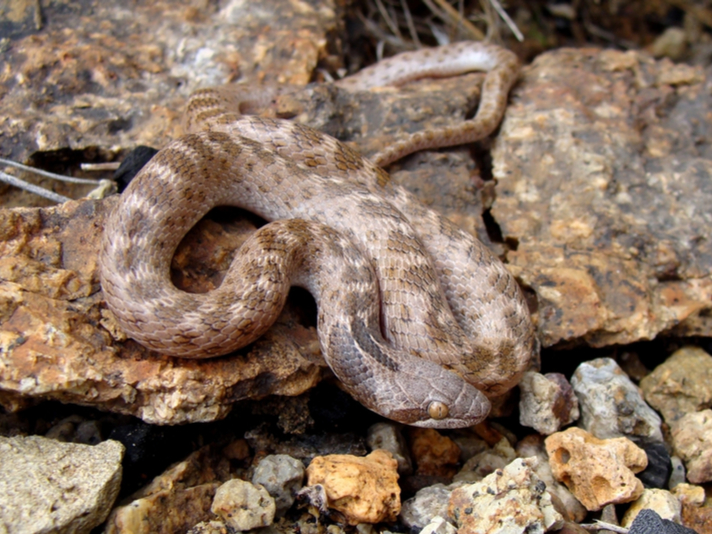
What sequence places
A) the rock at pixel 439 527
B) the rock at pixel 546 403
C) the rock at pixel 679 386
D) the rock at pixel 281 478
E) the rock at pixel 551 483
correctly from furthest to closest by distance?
1. the rock at pixel 679 386
2. the rock at pixel 546 403
3. the rock at pixel 551 483
4. the rock at pixel 281 478
5. the rock at pixel 439 527

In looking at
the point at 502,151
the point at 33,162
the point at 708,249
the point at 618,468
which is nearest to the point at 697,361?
the point at 708,249

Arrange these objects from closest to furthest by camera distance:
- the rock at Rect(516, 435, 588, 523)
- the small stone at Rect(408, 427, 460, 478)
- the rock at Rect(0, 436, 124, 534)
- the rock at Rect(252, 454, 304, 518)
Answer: the rock at Rect(0, 436, 124, 534) < the rock at Rect(252, 454, 304, 518) < the rock at Rect(516, 435, 588, 523) < the small stone at Rect(408, 427, 460, 478)

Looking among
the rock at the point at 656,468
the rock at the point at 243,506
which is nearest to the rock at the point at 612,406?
the rock at the point at 656,468

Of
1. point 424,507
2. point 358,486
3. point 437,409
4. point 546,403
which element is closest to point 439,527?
point 424,507

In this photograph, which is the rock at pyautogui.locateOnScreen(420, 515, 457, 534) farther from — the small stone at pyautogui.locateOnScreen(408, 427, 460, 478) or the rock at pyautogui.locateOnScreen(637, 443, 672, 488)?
the rock at pyautogui.locateOnScreen(637, 443, 672, 488)

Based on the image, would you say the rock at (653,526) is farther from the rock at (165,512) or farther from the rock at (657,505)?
the rock at (165,512)

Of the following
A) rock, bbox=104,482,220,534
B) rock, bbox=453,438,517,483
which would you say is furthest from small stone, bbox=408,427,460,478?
rock, bbox=104,482,220,534
